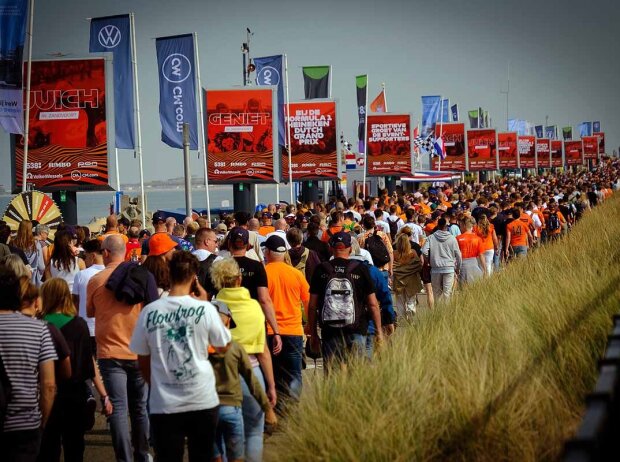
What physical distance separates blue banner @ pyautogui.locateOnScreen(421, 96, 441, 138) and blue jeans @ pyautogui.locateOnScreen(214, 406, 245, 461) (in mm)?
61213

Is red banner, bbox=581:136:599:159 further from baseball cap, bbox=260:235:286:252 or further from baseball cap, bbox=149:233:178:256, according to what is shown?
baseball cap, bbox=260:235:286:252

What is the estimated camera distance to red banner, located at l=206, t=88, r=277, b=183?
105ft

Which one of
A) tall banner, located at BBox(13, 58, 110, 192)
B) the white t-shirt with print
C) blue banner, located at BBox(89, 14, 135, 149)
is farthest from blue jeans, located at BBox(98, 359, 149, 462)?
blue banner, located at BBox(89, 14, 135, 149)

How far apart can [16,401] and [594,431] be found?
148 inches

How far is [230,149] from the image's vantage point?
1261 inches

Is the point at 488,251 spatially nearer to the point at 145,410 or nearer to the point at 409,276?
the point at 409,276

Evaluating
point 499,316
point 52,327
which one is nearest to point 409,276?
point 499,316

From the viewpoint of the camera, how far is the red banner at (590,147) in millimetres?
137000

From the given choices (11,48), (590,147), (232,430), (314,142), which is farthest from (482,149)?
(232,430)

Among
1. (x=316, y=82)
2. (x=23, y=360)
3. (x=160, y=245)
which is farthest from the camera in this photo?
(x=316, y=82)

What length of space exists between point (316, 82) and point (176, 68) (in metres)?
13.5

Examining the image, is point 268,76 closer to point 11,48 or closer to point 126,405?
point 11,48

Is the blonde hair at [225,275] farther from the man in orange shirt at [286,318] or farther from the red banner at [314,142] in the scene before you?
the red banner at [314,142]

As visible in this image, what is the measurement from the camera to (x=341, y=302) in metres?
9.76
